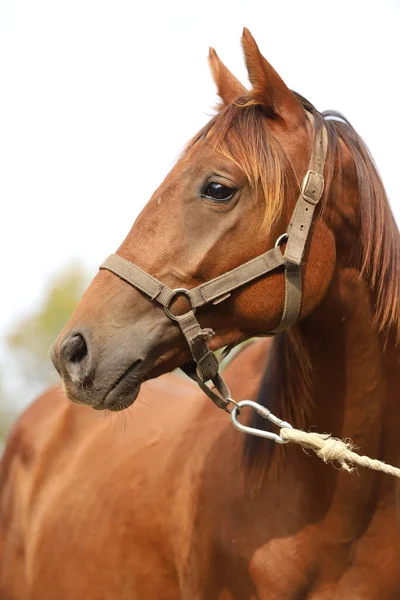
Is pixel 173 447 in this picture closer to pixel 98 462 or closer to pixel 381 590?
pixel 98 462

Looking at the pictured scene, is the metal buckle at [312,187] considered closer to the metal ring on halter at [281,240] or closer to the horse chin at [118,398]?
the metal ring on halter at [281,240]

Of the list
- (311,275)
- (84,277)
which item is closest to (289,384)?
(311,275)

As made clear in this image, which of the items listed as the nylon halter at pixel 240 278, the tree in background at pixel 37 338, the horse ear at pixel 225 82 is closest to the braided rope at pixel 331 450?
the nylon halter at pixel 240 278

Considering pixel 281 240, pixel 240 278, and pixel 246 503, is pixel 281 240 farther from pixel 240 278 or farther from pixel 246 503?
pixel 246 503

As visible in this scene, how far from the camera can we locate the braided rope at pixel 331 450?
284 centimetres

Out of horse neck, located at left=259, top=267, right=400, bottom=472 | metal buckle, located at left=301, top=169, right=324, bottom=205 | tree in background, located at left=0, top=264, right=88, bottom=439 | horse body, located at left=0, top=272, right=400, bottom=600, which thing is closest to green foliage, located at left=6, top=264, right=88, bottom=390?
tree in background, located at left=0, top=264, right=88, bottom=439

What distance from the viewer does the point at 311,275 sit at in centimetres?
297

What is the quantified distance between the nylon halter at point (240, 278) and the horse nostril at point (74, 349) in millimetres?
279

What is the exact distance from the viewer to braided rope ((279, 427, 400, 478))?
112 inches

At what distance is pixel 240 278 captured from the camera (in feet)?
9.46

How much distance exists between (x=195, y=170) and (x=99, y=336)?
0.72 metres

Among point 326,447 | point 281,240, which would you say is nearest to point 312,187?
point 281,240

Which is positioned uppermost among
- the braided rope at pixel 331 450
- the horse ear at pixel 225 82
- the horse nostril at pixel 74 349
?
the horse ear at pixel 225 82

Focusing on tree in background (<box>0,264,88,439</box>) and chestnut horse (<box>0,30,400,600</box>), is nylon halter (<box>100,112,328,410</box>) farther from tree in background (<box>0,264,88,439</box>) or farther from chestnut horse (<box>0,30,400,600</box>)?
tree in background (<box>0,264,88,439</box>)
